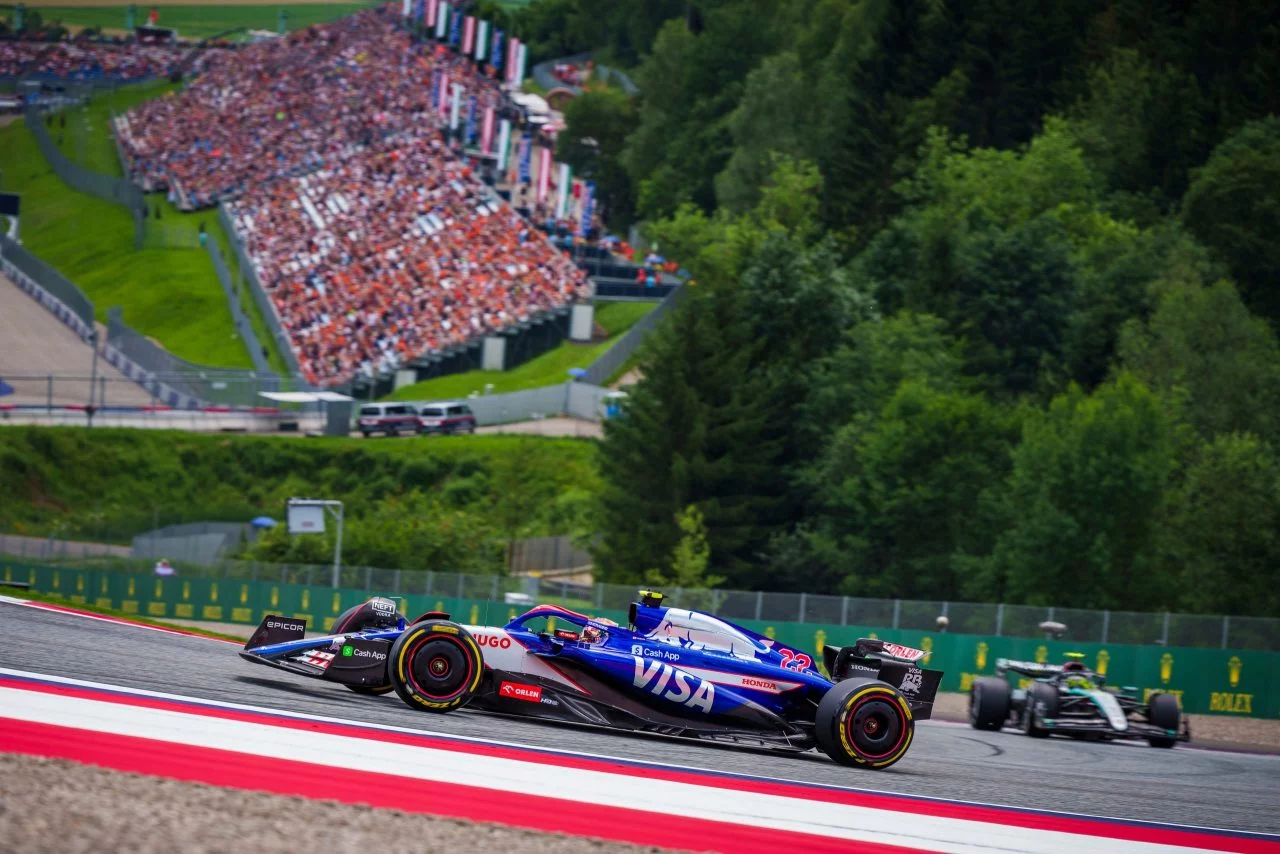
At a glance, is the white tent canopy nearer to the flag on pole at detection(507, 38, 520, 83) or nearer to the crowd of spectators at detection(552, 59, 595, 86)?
the flag on pole at detection(507, 38, 520, 83)

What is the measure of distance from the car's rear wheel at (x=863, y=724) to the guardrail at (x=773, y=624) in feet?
36.4

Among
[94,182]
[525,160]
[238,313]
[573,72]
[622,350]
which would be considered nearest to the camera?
[622,350]

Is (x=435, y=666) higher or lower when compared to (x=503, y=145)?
lower

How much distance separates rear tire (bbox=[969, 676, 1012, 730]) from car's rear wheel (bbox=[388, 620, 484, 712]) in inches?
472

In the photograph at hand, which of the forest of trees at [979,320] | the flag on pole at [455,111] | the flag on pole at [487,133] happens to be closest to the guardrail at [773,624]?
the forest of trees at [979,320]

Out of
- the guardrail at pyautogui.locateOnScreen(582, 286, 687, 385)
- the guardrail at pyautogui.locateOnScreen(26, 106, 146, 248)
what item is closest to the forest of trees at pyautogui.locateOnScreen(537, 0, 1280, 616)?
the guardrail at pyautogui.locateOnScreen(582, 286, 687, 385)

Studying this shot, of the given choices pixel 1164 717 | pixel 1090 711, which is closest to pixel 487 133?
pixel 1090 711

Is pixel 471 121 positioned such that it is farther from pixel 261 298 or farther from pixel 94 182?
pixel 94 182

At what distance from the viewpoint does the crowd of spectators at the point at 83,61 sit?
13225 cm

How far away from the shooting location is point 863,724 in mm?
15805

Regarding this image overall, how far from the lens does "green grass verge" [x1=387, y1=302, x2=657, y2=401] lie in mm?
71750

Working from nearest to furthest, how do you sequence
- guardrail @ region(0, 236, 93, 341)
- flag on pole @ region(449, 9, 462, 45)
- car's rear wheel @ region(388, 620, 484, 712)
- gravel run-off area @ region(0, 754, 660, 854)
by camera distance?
gravel run-off area @ region(0, 754, 660, 854) → car's rear wheel @ region(388, 620, 484, 712) → guardrail @ region(0, 236, 93, 341) → flag on pole @ region(449, 9, 462, 45)

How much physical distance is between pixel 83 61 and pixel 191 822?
137857 millimetres

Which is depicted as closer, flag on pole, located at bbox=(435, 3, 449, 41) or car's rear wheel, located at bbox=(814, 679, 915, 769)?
car's rear wheel, located at bbox=(814, 679, 915, 769)
